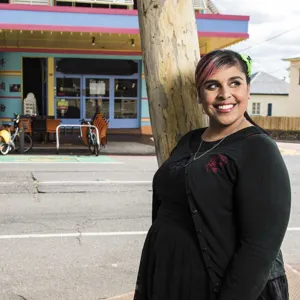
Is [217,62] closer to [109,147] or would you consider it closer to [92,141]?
[92,141]

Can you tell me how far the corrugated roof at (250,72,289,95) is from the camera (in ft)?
163

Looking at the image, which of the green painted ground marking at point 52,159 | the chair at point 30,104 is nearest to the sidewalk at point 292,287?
the green painted ground marking at point 52,159

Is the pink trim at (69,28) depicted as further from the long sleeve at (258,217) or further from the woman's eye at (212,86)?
the long sleeve at (258,217)

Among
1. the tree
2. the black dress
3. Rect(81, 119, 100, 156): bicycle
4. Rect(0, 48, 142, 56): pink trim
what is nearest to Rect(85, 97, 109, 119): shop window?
Rect(0, 48, 142, 56): pink trim

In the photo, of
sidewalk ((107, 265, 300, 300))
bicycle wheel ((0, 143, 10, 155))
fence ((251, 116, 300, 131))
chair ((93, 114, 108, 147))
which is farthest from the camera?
fence ((251, 116, 300, 131))

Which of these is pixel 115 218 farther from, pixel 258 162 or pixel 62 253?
pixel 258 162

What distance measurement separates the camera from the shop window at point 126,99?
20078 millimetres

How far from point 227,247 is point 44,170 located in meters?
9.82

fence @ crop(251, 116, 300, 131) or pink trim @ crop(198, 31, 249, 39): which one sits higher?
pink trim @ crop(198, 31, 249, 39)

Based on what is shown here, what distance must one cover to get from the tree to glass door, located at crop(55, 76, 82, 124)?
17575 mm

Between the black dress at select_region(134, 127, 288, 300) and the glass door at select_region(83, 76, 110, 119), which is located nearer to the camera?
the black dress at select_region(134, 127, 288, 300)

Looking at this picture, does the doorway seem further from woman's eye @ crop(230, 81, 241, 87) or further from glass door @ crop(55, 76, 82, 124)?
woman's eye @ crop(230, 81, 241, 87)

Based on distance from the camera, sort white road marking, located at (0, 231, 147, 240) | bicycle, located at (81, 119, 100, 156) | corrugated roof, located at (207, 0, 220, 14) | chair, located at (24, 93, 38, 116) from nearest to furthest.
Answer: white road marking, located at (0, 231, 147, 240)
bicycle, located at (81, 119, 100, 156)
chair, located at (24, 93, 38, 116)
corrugated roof, located at (207, 0, 220, 14)

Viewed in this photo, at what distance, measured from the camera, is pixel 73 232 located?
6043mm
